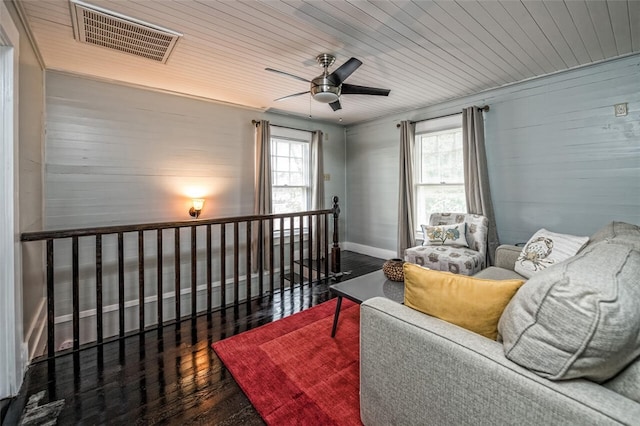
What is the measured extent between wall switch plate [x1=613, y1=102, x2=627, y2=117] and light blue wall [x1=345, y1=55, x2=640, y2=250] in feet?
0.12

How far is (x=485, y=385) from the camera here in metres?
0.91

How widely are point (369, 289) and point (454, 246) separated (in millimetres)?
1810

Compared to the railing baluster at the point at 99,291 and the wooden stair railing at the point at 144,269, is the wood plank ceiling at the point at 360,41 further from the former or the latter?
the railing baluster at the point at 99,291

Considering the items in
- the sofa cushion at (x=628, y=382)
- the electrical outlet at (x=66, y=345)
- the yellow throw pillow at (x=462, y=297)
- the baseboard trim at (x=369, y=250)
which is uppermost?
the yellow throw pillow at (x=462, y=297)

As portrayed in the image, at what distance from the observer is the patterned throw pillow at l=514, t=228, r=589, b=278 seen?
2.17 metres

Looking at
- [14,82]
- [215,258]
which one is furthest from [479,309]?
[215,258]

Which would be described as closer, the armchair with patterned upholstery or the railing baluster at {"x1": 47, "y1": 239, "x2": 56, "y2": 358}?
the railing baluster at {"x1": 47, "y1": 239, "x2": 56, "y2": 358}

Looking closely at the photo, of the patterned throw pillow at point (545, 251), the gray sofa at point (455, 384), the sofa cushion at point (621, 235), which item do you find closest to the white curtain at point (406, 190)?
the patterned throw pillow at point (545, 251)

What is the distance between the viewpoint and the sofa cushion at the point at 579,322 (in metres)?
Answer: 0.76

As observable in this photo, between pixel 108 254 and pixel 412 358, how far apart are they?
3.61 metres

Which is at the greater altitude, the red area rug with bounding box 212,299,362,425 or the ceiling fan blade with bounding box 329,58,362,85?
the ceiling fan blade with bounding box 329,58,362,85

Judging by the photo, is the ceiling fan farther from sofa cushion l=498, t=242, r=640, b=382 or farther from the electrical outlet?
the electrical outlet

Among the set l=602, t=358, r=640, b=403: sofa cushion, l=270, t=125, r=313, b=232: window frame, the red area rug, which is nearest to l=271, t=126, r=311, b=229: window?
l=270, t=125, r=313, b=232: window frame

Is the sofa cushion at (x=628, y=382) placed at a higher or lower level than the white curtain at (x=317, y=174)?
lower
